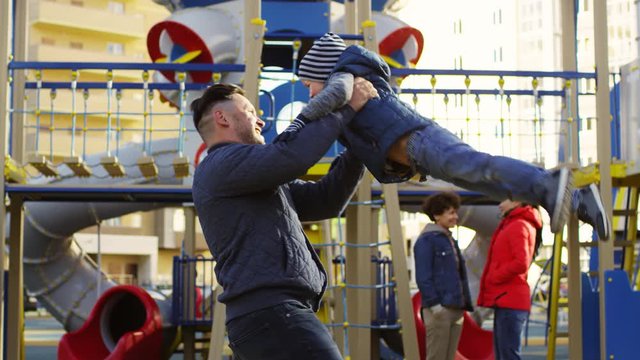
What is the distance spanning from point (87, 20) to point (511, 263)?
5087cm

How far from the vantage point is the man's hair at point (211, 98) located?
3.72 meters

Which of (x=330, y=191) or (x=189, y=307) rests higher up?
(x=330, y=191)

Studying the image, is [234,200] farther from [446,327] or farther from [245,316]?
[446,327]

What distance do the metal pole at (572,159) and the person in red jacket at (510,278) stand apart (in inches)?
30.9

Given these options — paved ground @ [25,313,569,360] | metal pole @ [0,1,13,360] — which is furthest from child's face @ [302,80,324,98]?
paved ground @ [25,313,569,360]

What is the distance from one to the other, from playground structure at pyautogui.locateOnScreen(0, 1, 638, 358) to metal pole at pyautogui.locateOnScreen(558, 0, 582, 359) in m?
0.01

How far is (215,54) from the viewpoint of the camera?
12.4 meters

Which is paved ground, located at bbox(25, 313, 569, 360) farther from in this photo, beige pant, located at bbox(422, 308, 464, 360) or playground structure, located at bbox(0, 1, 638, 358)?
beige pant, located at bbox(422, 308, 464, 360)

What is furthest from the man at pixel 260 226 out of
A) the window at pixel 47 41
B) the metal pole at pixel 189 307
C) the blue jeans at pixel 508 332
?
the window at pixel 47 41

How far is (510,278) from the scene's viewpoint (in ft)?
23.5

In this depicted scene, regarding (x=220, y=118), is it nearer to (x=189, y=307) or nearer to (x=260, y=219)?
(x=260, y=219)

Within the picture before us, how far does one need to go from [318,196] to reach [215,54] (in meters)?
8.71

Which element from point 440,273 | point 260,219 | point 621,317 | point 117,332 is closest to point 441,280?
point 440,273

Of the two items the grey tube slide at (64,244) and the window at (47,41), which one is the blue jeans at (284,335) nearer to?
the grey tube slide at (64,244)
